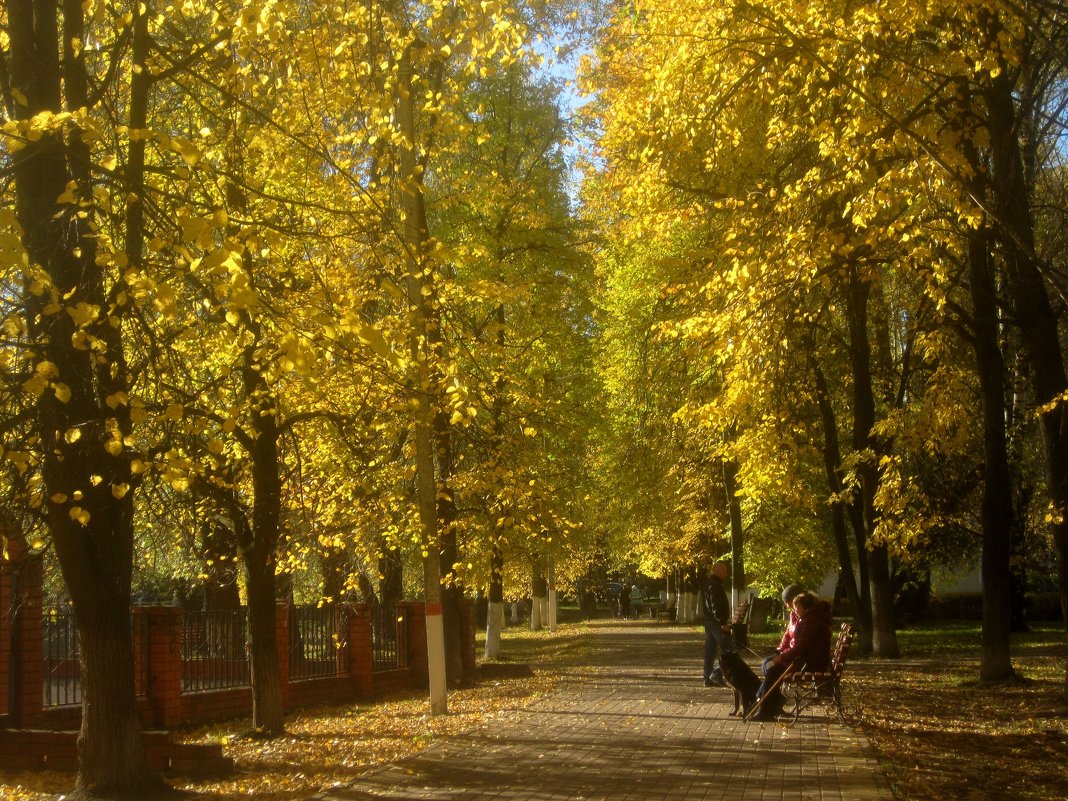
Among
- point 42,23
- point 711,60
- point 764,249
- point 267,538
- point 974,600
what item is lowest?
point 974,600

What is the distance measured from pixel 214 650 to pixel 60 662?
11.2 feet

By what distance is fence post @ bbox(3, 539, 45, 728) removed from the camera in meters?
13.0

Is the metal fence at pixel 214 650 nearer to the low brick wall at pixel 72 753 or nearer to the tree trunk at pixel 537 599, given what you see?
the low brick wall at pixel 72 753

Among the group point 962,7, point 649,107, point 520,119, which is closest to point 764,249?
point 649,107

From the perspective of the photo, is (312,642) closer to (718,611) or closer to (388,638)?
(388,638)

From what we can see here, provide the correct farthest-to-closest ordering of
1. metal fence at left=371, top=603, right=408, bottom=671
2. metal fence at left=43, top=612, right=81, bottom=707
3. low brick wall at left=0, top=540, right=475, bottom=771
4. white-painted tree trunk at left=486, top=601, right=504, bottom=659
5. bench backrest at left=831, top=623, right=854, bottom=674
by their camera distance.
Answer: white-painted tree trunk at left=486, top=601, right=504, bottom=659 < metal fence at left=371, top=603, right=408, bottom=671 < metal fence at left=43, top=612, right=81, bottom=707 < bench backrest at left=831, top=623, right=854, bottom=674 < low brick wall at left=0, top=540, right=475, bottom=771

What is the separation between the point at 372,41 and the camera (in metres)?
10.8

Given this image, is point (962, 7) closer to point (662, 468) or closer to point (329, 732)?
point (329, 732)

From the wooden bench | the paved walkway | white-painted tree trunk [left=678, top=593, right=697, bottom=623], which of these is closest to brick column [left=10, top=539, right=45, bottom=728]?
the paved walkway

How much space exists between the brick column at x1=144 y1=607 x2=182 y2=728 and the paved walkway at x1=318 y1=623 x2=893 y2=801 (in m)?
4.52

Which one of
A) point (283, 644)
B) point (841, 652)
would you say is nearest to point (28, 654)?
point (283, 644)

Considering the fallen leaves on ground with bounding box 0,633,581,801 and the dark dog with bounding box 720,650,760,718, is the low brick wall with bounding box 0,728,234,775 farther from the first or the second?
the dark dog with bounding box 720,650,760,718

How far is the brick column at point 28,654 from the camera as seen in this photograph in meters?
13.0

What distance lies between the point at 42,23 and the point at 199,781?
6613 mm
